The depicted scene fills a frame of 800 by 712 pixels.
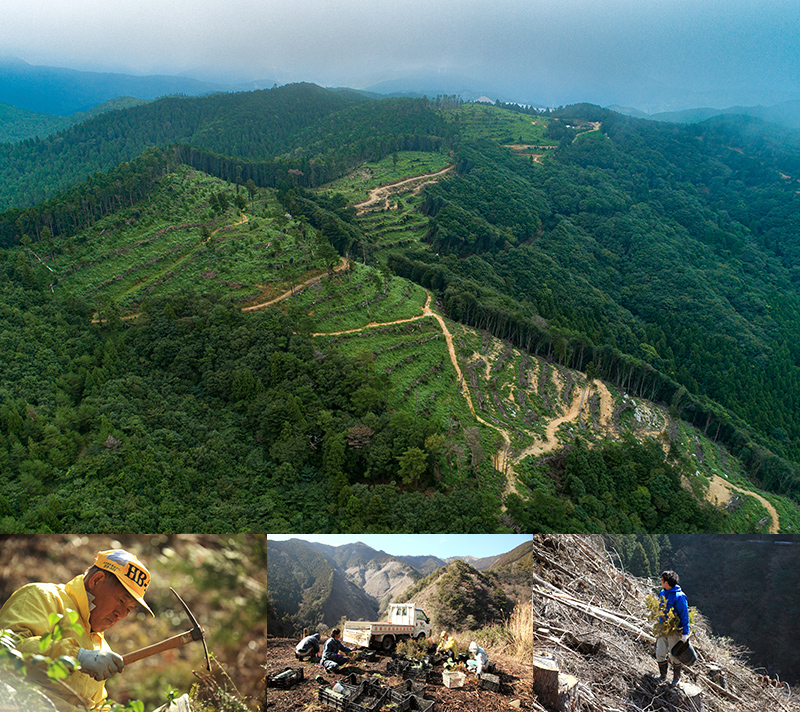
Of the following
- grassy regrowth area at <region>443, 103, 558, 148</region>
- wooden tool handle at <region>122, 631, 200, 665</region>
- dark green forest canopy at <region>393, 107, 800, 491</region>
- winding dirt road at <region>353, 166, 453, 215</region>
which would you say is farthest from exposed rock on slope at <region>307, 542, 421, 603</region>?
Answer: grassy regrowth area at <region>443, 103, 558, 148</region>

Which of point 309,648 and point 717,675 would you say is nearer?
point 309,648

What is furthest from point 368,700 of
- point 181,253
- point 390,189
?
point 390,189

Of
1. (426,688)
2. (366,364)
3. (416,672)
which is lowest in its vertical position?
(366,364)

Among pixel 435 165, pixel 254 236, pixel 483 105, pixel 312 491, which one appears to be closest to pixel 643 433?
pixel 312 491

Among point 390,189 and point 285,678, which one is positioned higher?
point 390,189

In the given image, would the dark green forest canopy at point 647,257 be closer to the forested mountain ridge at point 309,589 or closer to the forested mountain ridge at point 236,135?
the forested mountain ridge at point 236,135

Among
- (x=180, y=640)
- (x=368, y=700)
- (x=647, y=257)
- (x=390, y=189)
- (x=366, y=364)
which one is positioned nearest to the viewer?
(x=180, y=640)

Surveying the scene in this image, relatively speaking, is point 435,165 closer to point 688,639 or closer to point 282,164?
point 282,164

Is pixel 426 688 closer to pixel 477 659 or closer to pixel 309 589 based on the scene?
pixel 477 659
